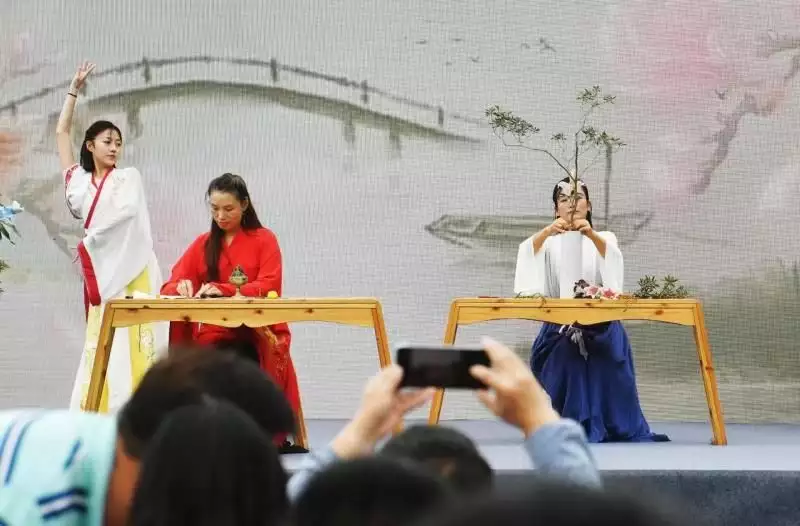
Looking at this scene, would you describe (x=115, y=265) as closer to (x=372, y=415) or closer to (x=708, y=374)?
(x=708, y=374)

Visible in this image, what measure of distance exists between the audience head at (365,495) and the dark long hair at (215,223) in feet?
13.9

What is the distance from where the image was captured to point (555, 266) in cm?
582

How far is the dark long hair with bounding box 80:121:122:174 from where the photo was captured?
19.6 feet

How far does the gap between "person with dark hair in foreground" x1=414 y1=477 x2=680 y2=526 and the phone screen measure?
800 millimetres

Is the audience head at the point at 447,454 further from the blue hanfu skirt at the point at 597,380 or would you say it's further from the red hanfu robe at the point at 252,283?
the blue hanfu skirt at the point at 597,380

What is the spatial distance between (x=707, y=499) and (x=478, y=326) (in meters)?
3.95

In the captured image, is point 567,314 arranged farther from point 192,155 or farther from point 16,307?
point 16,307

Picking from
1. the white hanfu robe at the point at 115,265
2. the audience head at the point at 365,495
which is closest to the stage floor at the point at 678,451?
the white hanfu robe at the point at 115,265

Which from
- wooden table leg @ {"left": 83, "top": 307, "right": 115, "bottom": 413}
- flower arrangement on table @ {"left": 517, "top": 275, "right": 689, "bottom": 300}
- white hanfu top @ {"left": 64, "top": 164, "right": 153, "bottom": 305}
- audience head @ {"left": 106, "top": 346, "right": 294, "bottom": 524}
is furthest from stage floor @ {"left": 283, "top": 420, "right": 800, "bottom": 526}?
audience head @ {"left": 106, "top": 346, "right": 294, "bottom": 524}

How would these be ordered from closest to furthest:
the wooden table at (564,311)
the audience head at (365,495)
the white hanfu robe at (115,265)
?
the audience head at (365,495) → the wooden table at (564,311) → the white hanfu robe at (115,265)

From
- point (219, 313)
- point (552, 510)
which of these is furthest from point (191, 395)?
point (219, 313)

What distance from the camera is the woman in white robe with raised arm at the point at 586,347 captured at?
222 inches

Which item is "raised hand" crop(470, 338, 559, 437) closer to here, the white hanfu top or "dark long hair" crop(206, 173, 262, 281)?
"dark long hair" crop(206, 173, 262, 281)

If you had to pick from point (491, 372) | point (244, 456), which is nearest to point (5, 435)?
point (244, 456)
